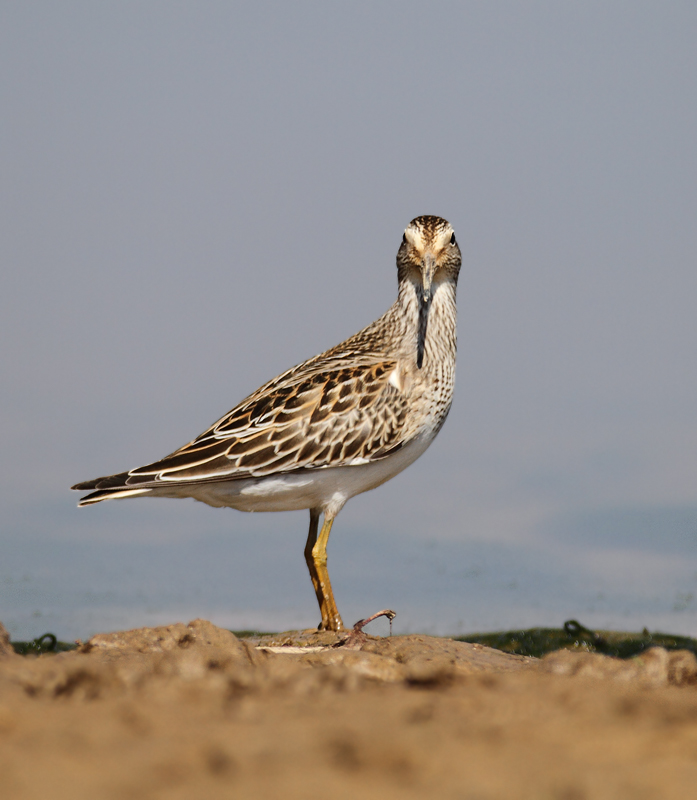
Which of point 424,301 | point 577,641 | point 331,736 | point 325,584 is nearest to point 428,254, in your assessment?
point 424,301

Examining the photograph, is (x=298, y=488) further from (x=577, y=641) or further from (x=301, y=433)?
(x=577, y=641)

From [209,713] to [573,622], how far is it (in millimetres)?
7335

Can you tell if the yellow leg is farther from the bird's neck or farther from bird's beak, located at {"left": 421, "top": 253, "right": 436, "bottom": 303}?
bird's beak, located at {"left": 421, "top": 253, "right": 436, "bottom": 303}

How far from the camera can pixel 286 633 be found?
30.6 feet

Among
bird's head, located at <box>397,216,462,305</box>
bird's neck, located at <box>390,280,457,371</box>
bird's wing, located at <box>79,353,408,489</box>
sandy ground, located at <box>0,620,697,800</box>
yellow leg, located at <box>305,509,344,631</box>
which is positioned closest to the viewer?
sandy ground, located at <box>0,620,697,800</box>

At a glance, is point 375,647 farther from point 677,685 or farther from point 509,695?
point 509,695

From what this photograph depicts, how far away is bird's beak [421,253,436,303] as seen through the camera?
379 inches

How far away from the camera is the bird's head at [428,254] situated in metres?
10.0

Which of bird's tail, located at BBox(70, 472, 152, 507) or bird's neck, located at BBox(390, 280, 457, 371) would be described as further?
bird's neck, located at BBox(390, 280, 457, 371)

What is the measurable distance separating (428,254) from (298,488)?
289cm

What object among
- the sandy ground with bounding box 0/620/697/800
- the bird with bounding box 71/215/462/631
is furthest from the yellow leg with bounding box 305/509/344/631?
the sandy ground with bounding box 0/620/697/800

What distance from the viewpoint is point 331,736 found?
3256 mm

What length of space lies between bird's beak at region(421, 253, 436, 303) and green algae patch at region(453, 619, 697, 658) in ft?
12.7

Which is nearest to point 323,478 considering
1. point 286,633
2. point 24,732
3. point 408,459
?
point 408,459
